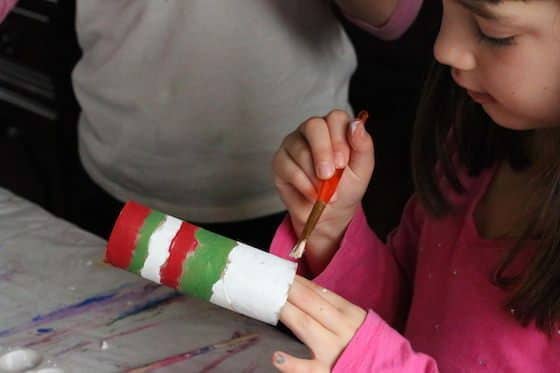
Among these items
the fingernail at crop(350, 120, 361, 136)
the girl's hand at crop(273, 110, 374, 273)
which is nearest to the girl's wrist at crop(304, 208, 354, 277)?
the girl's hand at crop(273, 110, 374, 273)

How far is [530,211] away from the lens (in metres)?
0.67

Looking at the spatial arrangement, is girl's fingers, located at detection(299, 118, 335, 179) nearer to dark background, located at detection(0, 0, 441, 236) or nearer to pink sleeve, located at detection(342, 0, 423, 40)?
pink sleeve, located at detection(342, 0, 423, 40)

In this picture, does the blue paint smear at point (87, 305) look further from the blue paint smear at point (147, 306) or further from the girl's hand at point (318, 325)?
the girl's hand at point (318, 325)

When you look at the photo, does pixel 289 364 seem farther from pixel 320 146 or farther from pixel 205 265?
pixel 320 146

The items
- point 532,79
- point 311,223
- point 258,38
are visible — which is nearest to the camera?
point 532,79

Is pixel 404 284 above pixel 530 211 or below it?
below

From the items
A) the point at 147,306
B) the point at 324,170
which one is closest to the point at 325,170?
the point at 324,170

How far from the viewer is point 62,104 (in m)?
1.72

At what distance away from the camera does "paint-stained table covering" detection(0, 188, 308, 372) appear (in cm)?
71

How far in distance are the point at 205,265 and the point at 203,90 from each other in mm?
396

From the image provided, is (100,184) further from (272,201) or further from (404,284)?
(404,284)

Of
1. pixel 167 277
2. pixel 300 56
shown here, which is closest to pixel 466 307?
pixel 167 277

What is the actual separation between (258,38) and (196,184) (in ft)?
0.63

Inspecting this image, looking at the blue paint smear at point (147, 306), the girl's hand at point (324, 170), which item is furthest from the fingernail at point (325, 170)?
the blue paint smear at point (147, 306)
